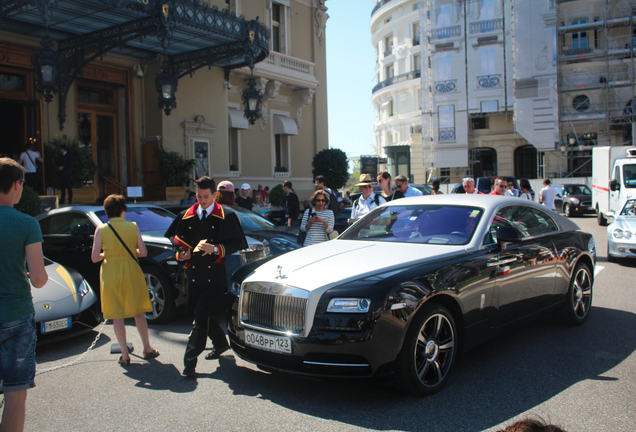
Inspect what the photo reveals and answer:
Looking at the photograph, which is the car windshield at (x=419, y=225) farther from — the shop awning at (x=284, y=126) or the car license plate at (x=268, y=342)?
the shop awning at (x=284, y=126)

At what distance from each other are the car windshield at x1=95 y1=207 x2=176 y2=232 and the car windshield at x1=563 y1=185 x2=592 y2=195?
74.9 ft

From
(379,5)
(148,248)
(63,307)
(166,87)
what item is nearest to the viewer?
(63,307)

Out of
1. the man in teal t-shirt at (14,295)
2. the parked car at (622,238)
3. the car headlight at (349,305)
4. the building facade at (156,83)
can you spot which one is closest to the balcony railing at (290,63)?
the building facade at (156,83)

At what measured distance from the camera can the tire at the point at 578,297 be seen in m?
5.88

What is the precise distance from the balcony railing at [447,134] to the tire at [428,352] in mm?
31863

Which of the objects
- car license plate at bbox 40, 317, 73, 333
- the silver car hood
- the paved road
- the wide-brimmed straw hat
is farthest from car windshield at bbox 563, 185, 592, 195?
car license plate at bbox 40, 317, 73, 333

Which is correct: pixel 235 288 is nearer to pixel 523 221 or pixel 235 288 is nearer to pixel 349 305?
pixel 349 305

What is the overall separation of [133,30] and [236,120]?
8.63 meters

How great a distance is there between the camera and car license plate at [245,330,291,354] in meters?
3.96

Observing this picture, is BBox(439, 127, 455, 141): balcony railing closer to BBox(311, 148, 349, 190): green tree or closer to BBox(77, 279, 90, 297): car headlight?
BBox(311, 148, 349, 190): green tree

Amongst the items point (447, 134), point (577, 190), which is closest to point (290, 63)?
point (447, 134)

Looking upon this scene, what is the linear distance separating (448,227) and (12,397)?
12.1 feet

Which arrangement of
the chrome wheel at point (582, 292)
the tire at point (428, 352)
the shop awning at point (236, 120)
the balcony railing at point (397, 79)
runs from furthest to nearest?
the balcony railing at point (397, 79), the shop awning at point (236, 120), the chrome wheel at point (582, 292), the tire at point (428, 352)

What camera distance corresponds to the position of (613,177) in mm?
18203
